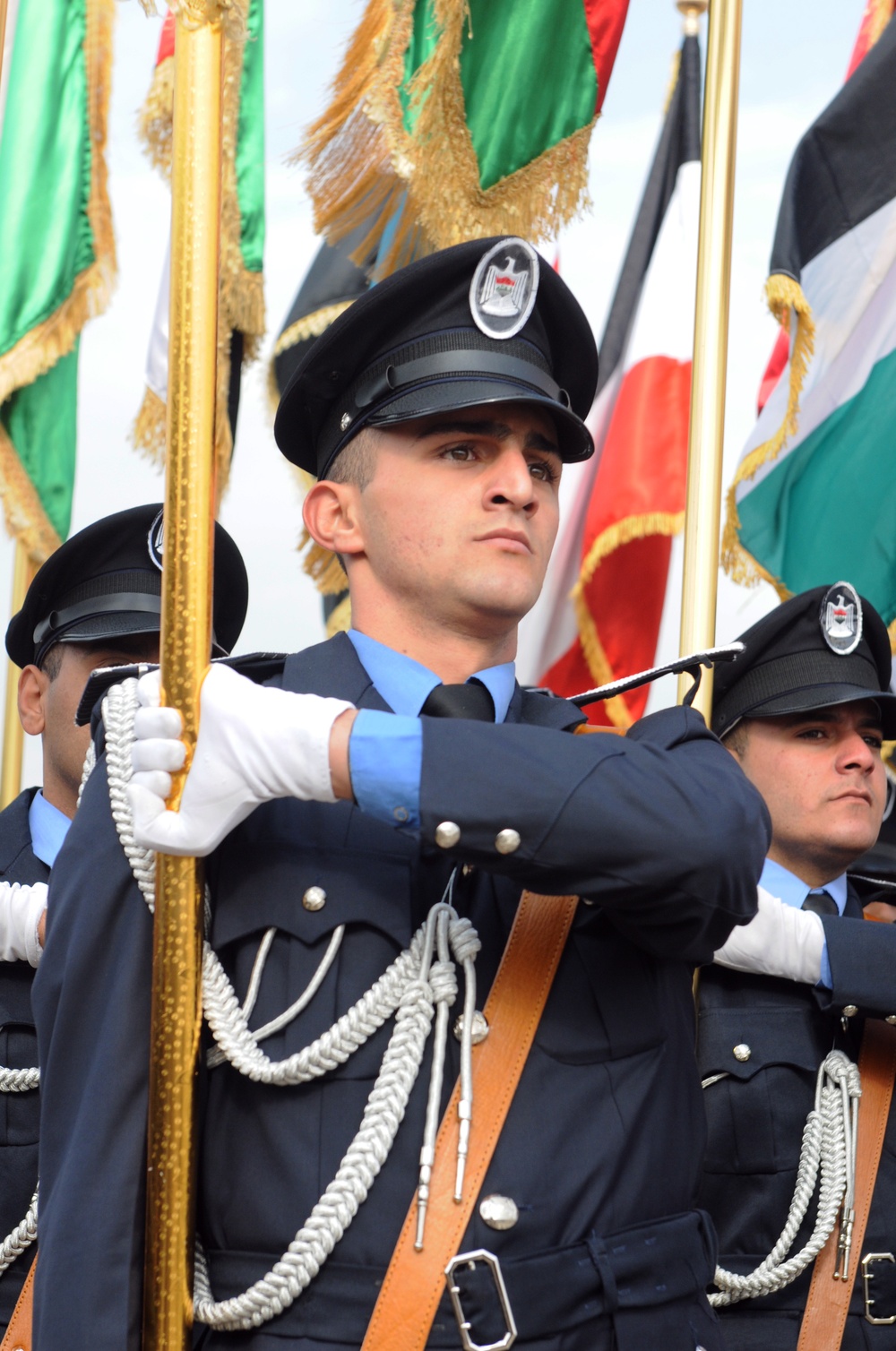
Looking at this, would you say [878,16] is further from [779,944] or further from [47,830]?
[47,830]

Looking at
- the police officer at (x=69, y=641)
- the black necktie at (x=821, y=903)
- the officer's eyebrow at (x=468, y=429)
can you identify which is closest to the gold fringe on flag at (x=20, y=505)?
the police officer at (x=69, y=641)

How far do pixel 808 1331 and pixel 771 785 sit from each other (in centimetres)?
129

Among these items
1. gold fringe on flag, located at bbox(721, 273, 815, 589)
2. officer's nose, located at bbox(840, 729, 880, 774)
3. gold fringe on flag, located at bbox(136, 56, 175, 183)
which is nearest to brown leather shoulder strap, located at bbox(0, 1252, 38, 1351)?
officer's nose, located at bbox(840, 729, 880, 774)

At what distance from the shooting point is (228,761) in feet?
6.30

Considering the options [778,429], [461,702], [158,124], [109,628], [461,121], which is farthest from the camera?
[158,124]

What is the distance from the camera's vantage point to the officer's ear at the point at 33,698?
377 cm

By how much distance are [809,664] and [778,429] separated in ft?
3.71

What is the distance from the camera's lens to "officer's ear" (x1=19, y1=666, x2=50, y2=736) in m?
3.77

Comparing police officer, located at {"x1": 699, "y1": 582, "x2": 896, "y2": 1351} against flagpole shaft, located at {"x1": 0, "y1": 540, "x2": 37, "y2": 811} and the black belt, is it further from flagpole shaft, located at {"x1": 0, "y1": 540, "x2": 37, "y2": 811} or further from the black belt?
flagpole shaft, located at {"x1": 0, "y1": 540, "x2": 37, "y2": 811}

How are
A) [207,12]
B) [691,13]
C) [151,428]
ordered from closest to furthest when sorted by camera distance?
[207,12] → [151,428] → [691,13]

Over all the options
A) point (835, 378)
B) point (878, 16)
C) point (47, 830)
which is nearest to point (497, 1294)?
point (47, 830)

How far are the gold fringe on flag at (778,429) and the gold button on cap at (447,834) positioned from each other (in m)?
3.05

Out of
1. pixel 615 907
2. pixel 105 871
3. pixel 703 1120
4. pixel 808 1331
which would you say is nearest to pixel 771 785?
pixel 808 1331

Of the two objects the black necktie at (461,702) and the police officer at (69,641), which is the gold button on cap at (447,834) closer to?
the black necktie at (461,702)
